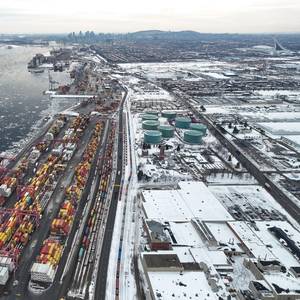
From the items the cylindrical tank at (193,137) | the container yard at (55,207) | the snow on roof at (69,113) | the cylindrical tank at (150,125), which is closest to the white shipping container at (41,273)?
the container yard at (55,207)

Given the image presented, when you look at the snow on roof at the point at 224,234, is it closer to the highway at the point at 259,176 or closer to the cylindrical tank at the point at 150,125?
the highway at the point at 259,176

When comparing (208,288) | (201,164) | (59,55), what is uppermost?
(208,288)

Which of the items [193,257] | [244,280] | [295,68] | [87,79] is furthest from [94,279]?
[295,68]

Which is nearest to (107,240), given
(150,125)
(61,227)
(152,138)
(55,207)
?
(61,227)

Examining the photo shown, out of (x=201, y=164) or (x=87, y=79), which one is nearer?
(x=201, y=164)

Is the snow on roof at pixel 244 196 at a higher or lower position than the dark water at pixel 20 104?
higher

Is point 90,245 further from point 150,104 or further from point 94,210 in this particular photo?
point 150,104
